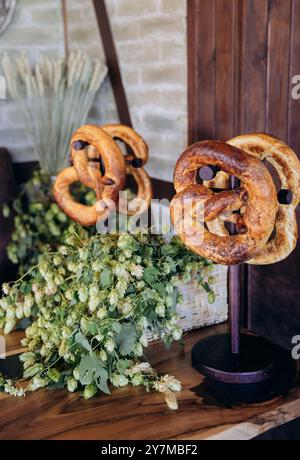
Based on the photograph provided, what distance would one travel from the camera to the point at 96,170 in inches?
73.5

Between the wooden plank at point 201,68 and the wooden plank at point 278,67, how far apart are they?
0.30 metres

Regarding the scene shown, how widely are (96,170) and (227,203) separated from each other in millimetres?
622

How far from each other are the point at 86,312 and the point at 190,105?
994 millimetres

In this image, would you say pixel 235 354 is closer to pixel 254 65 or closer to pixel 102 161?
pixel 102 161

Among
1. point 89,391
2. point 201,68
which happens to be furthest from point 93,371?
point 201,68

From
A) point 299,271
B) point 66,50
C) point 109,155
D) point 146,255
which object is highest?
point 66,50

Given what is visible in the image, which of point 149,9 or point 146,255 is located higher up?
point 149,9

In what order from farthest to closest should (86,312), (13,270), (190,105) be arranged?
(13,270) < (190,105) < (86,312)

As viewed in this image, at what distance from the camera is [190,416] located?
4.53 ft

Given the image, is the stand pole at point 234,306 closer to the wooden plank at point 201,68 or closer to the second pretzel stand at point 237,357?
the second pretzel stand at point 237,357

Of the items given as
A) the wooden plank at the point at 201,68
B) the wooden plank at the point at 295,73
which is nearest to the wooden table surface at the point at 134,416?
the wooden plank at the point at 295,73

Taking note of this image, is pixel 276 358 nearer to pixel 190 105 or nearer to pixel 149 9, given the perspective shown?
pixel 190 105

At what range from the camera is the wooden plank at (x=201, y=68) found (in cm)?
205
